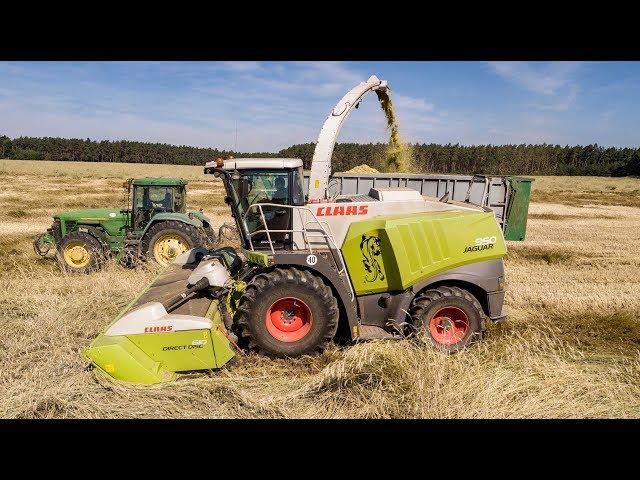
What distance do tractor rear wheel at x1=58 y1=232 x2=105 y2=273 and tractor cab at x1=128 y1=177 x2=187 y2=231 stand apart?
2.72 feet

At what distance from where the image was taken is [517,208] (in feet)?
32.4

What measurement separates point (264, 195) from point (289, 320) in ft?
4.73

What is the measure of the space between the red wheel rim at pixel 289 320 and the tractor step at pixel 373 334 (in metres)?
0.62

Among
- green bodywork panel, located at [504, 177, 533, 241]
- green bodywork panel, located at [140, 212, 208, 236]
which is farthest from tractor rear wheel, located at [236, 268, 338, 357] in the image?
green bodywork panel, located at [504, 177, 533, 241]

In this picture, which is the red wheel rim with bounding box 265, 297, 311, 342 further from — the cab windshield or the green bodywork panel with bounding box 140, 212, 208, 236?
the green bodywork panel with bounding box 140, 212, 208, 236

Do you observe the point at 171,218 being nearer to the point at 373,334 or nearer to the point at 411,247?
the point at 373,334

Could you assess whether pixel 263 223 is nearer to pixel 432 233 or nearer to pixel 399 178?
pixel 432 233

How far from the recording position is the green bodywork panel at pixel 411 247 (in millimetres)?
5277

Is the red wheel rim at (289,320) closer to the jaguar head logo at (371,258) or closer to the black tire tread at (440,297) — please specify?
the jaguar head logo at (371,258)

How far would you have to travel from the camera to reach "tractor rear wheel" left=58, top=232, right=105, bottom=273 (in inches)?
370

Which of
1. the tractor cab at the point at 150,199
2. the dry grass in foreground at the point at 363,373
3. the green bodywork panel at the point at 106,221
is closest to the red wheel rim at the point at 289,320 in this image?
the dry grass in foreground at the point at 363,373

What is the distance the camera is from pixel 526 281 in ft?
28.6
